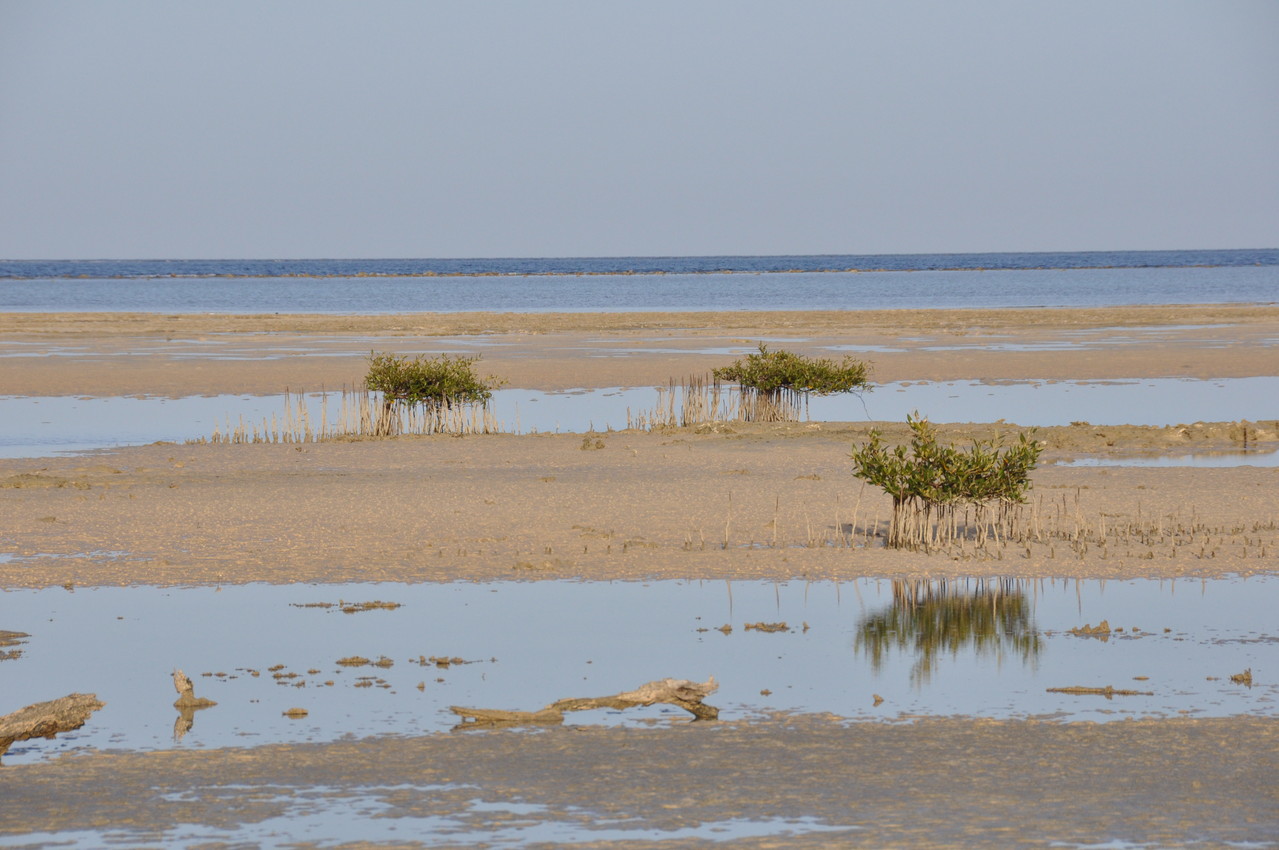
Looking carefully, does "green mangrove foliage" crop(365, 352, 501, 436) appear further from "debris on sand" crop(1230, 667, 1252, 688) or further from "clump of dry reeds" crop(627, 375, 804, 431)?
"debris on sand" crop(1230, 667, 1252, 688)

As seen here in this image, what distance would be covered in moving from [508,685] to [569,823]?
308 centimetres

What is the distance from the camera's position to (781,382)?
1075 inches

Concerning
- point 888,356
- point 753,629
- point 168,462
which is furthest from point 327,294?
point 753,629

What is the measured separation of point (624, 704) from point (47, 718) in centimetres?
347

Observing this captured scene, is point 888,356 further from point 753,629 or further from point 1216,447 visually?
point 753,629

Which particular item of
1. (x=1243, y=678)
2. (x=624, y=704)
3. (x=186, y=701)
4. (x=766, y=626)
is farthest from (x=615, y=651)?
(x=1243, y=678)

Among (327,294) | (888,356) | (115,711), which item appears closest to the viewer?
(115,711)

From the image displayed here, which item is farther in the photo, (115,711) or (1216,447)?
(1216,447)

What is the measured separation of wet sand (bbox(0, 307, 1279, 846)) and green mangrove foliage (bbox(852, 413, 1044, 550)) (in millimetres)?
498

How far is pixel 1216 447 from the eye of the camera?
23.9m

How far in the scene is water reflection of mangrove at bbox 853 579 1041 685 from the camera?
37.7ft

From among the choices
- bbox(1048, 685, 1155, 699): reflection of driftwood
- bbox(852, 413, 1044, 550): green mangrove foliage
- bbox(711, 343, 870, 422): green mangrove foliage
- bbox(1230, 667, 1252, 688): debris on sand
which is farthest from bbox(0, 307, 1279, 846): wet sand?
bbox(711, 343, 870, 422): green mangrove foliage

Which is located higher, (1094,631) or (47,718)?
(1094,631)

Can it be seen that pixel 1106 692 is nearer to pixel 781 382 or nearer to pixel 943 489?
pixel 943 489
